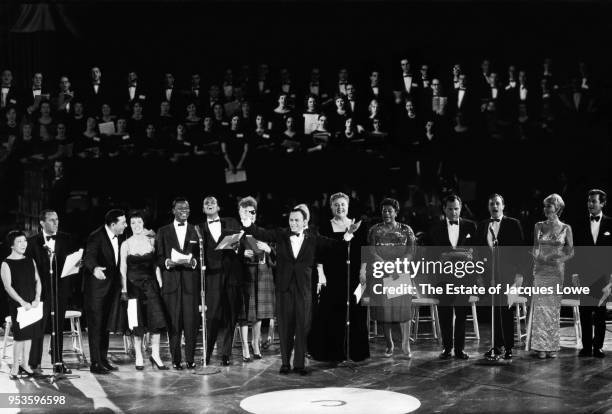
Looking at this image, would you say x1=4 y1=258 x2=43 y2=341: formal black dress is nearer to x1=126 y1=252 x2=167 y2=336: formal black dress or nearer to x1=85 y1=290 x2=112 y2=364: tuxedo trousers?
x1=85 y1=290 x2=112 y2=364: tuxedo trousers

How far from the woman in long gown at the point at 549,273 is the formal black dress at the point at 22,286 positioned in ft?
12.5

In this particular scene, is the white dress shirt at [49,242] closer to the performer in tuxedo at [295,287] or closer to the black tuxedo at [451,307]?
the performer in tuxedo at [295,287]

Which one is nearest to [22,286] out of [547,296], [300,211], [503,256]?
[300,211]

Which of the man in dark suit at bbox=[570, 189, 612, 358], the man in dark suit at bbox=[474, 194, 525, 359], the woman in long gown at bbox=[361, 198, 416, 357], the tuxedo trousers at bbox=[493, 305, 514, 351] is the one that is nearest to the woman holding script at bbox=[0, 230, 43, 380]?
the woman in long gown at bbox=[361, 198, 416, 357]

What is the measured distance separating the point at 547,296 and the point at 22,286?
3967 mm

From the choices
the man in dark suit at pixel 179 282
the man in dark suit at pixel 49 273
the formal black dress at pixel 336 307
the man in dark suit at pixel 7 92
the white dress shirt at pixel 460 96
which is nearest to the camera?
the man in dark suit at pixel 49 273

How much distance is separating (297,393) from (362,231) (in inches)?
58.7

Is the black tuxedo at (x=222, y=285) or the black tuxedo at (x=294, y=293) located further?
the black tuxedo at (x=222, y=285)

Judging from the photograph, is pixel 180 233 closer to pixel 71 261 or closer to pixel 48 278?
pixel 71 261

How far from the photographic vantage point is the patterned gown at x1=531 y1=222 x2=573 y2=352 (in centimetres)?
615

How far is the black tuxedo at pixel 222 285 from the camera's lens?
233 inches

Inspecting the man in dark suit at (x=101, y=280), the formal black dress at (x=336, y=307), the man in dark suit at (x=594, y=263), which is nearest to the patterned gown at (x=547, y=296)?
the man in dark suit at (x=594, y=263)

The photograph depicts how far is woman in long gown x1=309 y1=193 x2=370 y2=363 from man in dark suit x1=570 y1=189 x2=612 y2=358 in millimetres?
1759

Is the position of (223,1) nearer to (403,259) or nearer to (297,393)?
(403,259)
